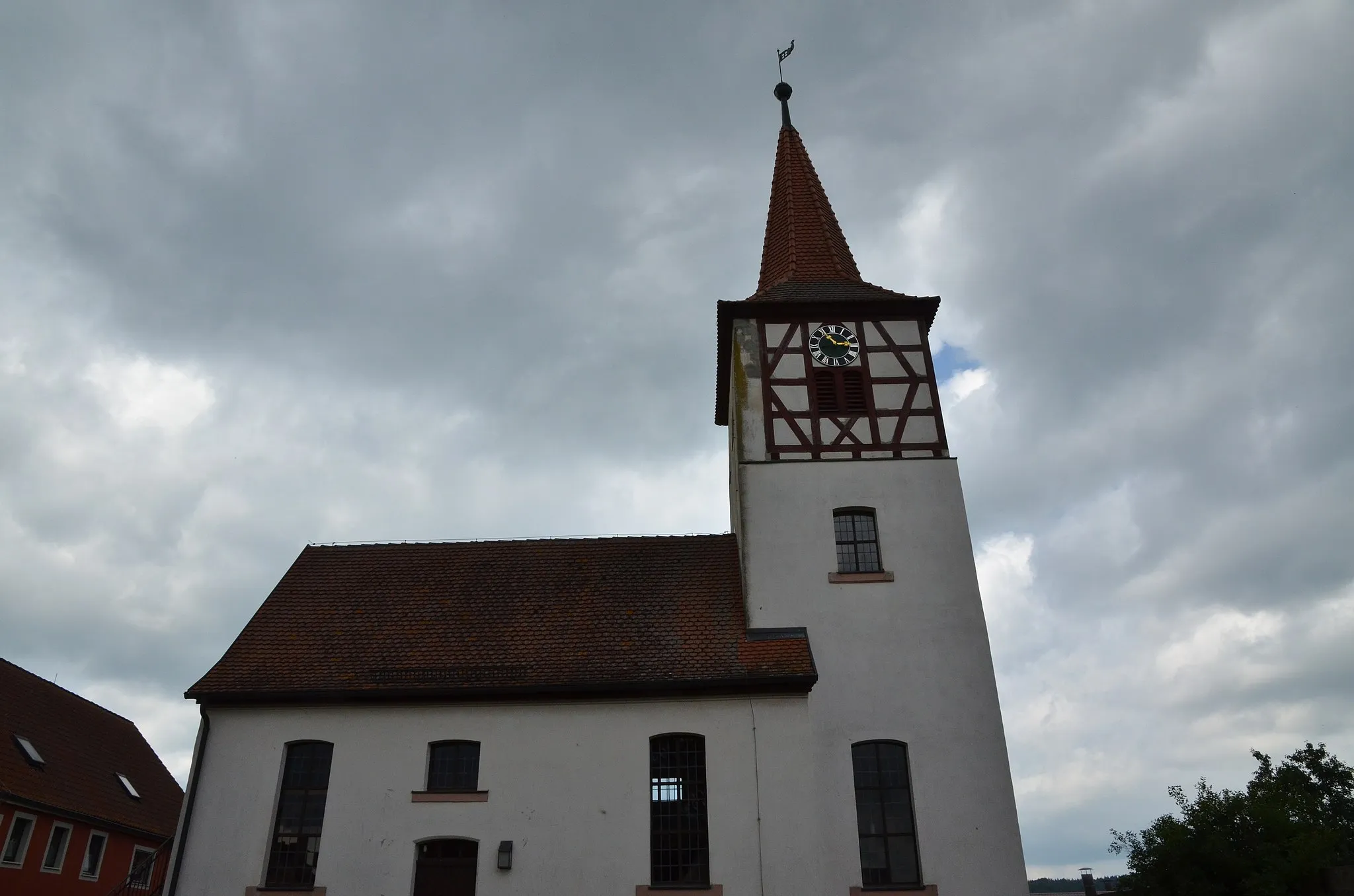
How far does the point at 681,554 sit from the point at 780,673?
15.8 feet

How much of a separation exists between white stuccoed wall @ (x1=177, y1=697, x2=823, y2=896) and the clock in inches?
292

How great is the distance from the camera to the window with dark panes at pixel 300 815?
1497cm

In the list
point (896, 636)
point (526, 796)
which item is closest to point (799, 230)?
point (896, 636)

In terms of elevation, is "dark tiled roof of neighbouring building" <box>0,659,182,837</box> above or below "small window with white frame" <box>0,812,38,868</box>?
above

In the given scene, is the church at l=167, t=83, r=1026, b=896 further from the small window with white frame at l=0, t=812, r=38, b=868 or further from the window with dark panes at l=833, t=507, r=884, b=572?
the small window with white frame at l=0, t=812, r=38, b=868

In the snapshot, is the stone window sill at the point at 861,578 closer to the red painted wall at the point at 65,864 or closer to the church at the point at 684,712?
the church at the point at 684,712

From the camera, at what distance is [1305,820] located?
63.8ft

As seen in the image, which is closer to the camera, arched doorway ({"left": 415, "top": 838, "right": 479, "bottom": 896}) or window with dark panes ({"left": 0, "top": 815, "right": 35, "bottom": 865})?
arched doorway ({"left": 415, "top": 838, "right": 479, "bottom": 896})

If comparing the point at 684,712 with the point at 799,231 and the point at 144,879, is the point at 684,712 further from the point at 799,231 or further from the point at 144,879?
the point at 799,231

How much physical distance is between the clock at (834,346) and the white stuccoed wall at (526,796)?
24.3 ft

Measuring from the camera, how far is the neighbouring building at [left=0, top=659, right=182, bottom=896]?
74.1ft

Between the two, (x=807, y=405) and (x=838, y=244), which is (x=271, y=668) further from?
(x=838, y=244)

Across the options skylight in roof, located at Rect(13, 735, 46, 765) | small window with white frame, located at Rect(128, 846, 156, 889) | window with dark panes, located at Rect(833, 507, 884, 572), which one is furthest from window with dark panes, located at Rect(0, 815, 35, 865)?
Answer: window with dark panes, located at Rect(833, 507, 884, 572)

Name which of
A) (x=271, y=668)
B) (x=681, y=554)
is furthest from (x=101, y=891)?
(x=681, y=554)
